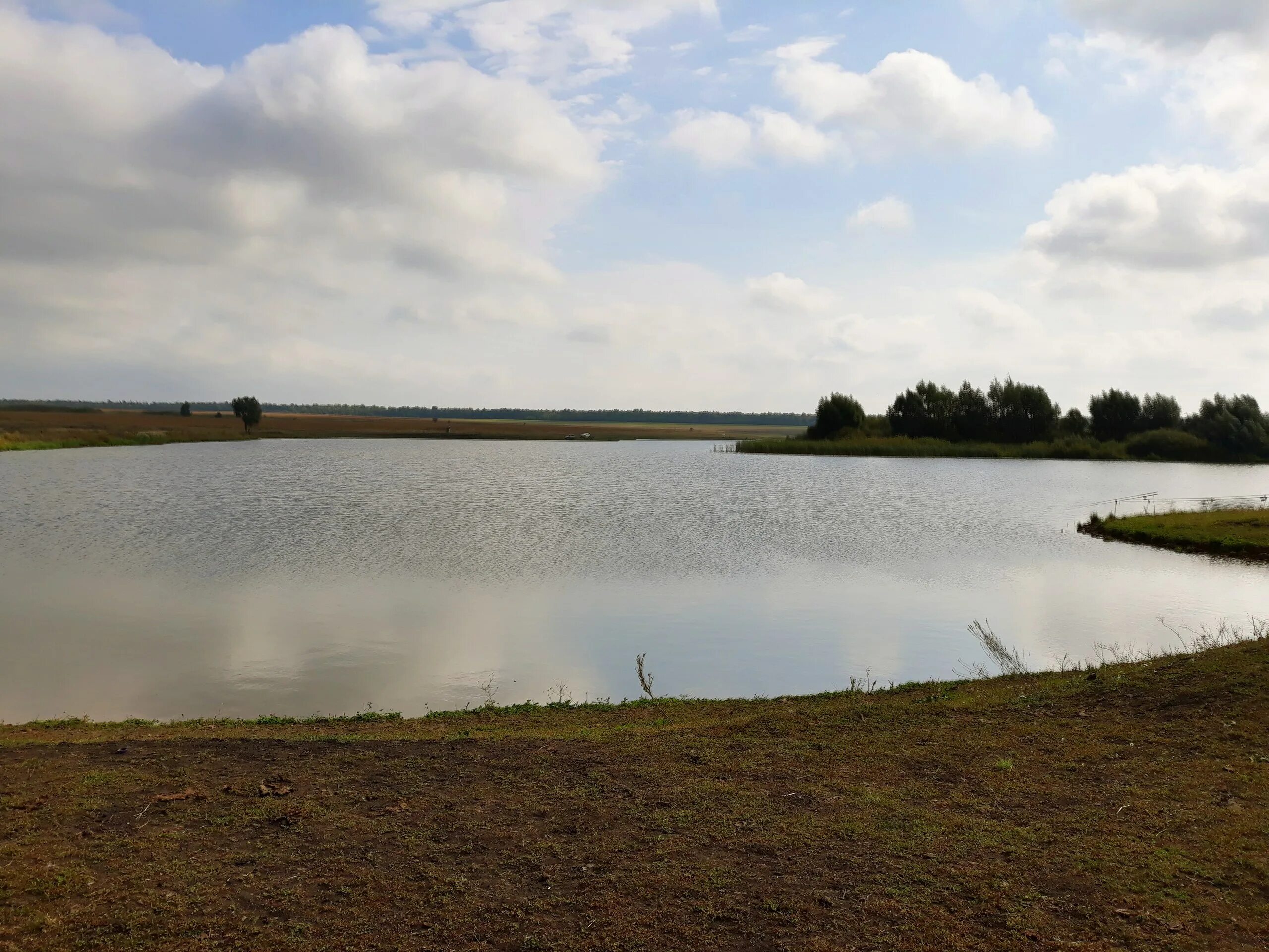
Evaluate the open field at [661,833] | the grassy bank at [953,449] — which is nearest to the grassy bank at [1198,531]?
the open field at [661,833]

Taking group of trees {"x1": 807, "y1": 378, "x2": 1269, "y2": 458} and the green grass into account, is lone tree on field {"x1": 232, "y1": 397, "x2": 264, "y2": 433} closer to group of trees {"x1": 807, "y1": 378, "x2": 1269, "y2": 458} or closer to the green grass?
the green grass

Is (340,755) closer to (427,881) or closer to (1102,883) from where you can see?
(427,881)

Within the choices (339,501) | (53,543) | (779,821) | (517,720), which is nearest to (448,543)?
(53,543)

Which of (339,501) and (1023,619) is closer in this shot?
(1023,619)

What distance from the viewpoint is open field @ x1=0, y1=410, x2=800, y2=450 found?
90000 millimetres

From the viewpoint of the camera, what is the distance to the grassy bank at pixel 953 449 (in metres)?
89.9

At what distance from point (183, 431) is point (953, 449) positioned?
101 meters

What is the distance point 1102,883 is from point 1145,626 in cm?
1386

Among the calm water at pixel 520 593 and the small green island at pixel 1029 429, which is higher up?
the small green island at pixel 1029 429

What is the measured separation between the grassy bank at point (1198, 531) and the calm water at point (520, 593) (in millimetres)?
1623

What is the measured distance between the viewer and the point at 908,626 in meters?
17.7

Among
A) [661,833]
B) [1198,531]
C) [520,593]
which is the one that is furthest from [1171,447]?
[661,833]

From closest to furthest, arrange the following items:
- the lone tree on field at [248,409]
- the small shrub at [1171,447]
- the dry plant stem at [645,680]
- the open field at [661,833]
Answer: the open field at [661,833]
the dry plant stem at [645,680]
the small shrub at [1171,447]
the lone tree on field at [248,409]

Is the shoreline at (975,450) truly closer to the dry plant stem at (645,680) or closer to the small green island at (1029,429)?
the small green island at (1029,429)
